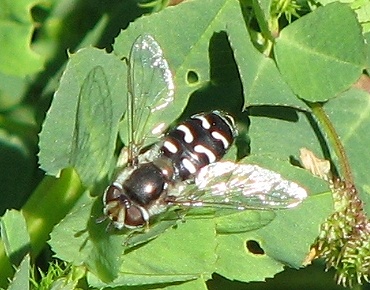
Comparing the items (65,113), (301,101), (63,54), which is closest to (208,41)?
(301,101)

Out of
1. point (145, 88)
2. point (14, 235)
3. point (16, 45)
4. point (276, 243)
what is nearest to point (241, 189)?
point (276, 243)

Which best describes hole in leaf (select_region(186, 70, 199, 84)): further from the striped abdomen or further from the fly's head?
the fly's head

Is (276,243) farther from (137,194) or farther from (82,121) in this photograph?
(82,121)

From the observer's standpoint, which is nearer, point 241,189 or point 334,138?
point 241,189

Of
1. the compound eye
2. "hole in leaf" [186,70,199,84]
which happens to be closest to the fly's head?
the compound eye

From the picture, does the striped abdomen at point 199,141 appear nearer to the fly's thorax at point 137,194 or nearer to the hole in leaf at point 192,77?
the fly's thorax at point 137,194

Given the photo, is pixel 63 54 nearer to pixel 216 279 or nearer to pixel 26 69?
pixel 26 69
